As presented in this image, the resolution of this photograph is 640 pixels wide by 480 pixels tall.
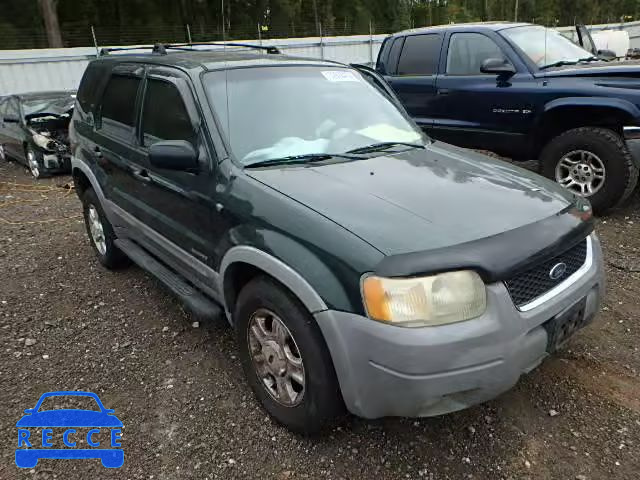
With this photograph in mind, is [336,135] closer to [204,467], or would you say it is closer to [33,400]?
[204,467]

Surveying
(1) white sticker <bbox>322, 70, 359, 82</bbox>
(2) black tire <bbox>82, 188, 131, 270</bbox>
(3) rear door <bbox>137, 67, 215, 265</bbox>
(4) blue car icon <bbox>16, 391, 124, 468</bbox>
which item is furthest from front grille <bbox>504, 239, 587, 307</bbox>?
(2) black tire <bbox>82, 188, 131, 270</bbox>

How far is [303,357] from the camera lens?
2.30 metres

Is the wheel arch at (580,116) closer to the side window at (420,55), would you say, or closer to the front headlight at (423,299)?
the side window at (420,55)

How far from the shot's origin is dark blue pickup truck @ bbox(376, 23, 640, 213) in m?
5.19

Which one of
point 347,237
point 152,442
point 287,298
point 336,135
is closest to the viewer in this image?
point 347,237

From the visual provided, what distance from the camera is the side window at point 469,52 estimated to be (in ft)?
20.2

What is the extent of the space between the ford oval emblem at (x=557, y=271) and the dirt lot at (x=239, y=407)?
814mm

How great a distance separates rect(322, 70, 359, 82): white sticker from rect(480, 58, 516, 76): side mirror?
2.77 meters

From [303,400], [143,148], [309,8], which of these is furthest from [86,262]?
[309,8]

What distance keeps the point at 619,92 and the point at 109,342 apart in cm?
509

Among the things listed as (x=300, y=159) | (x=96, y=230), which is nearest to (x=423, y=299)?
(x=300, y=159)

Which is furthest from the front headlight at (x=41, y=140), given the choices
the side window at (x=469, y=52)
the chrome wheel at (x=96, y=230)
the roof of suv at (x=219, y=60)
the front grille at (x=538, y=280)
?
the front grille at (x=538, y=280)

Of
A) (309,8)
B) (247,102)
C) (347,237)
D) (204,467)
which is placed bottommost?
(204,467)

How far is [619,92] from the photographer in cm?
509
